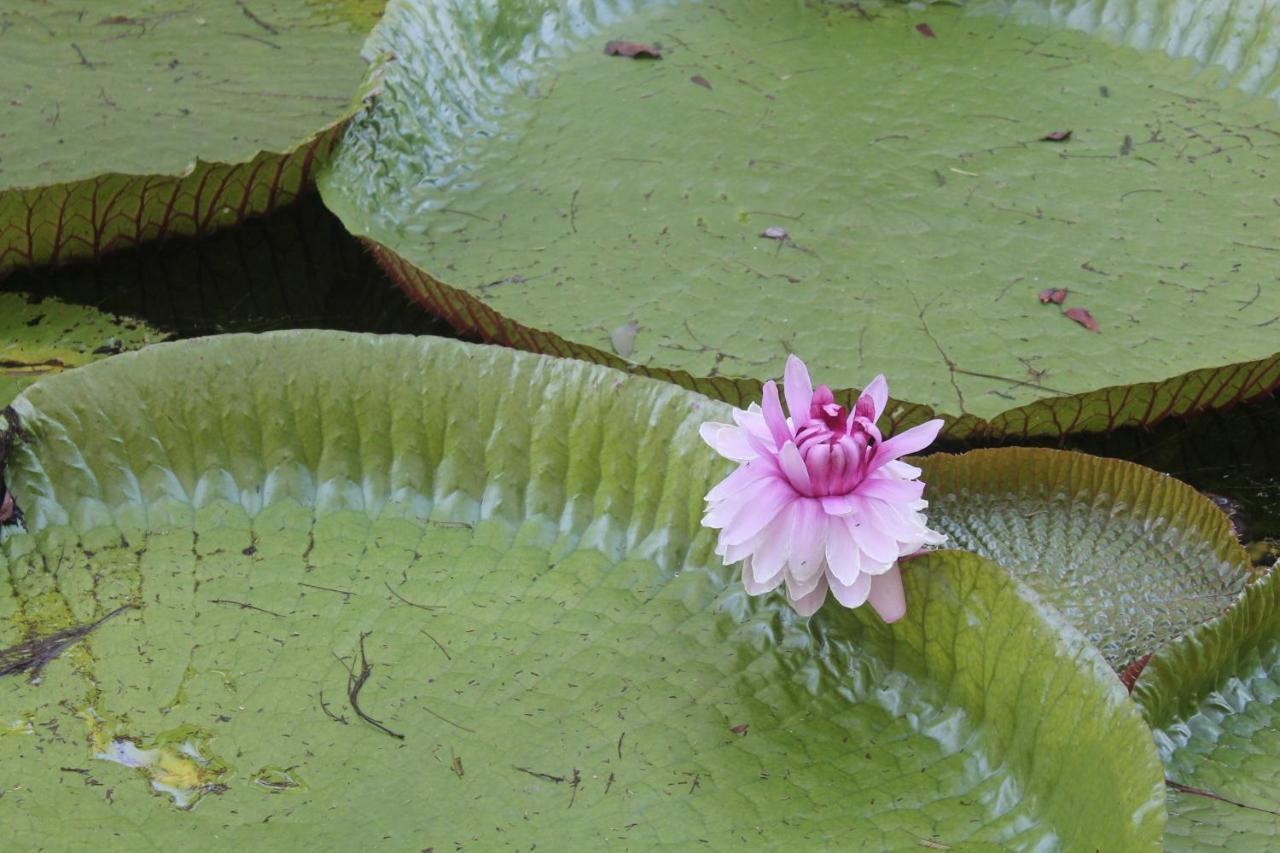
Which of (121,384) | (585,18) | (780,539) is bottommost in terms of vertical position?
(121,384)

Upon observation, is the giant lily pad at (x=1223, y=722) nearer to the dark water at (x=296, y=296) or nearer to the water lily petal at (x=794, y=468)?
the water lily petal at (x=794, y=468)

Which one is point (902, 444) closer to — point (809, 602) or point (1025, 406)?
point (809, 602)

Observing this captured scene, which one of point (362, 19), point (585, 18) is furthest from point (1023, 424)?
point (362, 19)

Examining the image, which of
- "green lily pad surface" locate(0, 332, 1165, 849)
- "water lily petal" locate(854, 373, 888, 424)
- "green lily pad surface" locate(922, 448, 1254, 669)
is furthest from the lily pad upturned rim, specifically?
"water lily petal" locate(854, 373, 888, 424)

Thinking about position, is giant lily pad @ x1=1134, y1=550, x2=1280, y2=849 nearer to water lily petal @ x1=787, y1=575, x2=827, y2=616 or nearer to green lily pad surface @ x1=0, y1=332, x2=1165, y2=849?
green lily pad surface @ x1=0, y1=332, x2=1165, y2=849

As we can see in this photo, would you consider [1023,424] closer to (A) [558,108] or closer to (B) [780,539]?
(B) [780,539]

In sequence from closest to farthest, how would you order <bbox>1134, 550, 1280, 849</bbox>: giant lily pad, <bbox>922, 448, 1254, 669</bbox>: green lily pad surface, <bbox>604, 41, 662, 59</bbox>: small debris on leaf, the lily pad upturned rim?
<bbox>1134, 550, 1280, 849</bbox>: giant lily pad
<bbox>922, 448, 1254, 669</bbox>: green lily pad surface
the lily pad upturned rim
<bbox>604, 41, 662, 59</bbox>: small debris on leaf

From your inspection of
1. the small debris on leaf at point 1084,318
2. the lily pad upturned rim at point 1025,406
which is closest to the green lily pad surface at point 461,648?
the lily pad upturned rim at point 1025,406
